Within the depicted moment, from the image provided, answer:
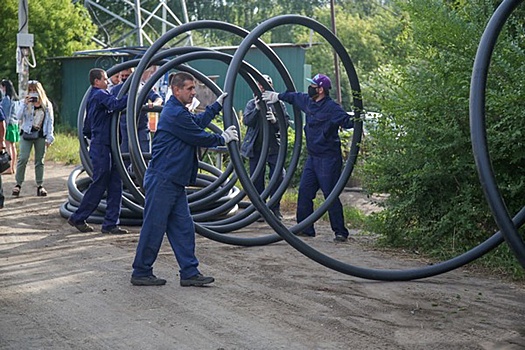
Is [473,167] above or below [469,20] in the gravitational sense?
below

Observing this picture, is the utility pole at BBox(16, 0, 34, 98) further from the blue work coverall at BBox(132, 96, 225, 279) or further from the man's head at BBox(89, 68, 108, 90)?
the blue work coverall at BBox(132, 96, 225, 279)

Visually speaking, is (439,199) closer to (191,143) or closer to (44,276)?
(191,143)

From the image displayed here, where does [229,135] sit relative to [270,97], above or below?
below

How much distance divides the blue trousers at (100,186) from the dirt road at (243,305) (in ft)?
2.74

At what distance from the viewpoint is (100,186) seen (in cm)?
1118

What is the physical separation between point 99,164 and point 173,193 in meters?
3.15

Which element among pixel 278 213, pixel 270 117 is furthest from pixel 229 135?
pixel 278 213

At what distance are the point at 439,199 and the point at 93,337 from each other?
493 centimetres

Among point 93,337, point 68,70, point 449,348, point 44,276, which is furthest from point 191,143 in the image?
point 68,70

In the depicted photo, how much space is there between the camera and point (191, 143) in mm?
8242

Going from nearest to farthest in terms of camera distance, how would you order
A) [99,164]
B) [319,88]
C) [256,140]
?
[319,88]
[99,164]
[256,140]

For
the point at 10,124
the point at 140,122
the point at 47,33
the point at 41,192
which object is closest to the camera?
the point at 140,122

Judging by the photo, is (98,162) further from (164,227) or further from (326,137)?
(164,227)

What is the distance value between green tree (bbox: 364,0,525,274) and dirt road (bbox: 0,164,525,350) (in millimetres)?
552
